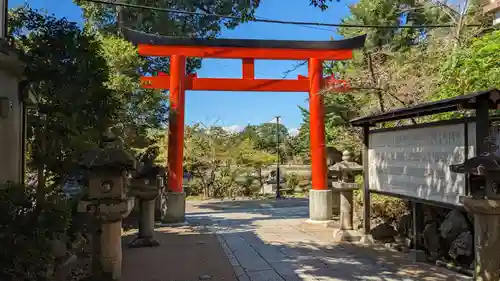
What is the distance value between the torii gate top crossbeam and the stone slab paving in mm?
4429

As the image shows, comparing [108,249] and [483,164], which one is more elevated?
[483,164]

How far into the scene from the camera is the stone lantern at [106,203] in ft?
15.6

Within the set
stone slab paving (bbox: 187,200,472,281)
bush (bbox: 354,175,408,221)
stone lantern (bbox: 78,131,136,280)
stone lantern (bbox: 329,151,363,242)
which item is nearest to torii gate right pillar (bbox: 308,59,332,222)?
stone slab paving (bbox: 187,200,472,281)

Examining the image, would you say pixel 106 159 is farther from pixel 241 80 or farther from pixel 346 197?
pixel 241 80

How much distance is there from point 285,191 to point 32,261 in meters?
17.4

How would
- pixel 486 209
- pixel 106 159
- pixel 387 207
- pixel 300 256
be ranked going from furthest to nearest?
pixel 387 207
pixel 300 256
pixel 106 159
pixel 486 209

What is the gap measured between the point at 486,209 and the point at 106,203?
4208 mm

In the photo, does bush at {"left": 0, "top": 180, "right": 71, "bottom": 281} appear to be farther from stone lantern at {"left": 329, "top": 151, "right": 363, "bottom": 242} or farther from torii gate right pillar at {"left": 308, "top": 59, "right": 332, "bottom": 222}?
torii gate right pillar at {"left": 308, "top": 59, "right": 332, "bottom": 222}

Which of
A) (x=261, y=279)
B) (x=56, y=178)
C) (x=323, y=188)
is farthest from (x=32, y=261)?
(x=323, y=188)

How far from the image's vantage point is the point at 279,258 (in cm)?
636

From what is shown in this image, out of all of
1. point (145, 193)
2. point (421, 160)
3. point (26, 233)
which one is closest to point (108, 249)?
point (26, 233)

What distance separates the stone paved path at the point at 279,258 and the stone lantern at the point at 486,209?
0.85m

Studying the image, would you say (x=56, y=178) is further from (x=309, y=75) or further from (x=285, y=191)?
(x=285, y=191)

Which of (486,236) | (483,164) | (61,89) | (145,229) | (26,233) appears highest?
(61,89)
